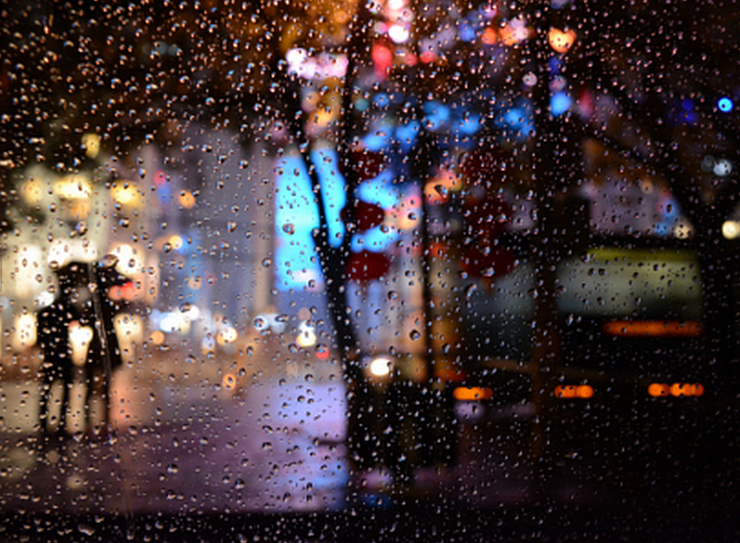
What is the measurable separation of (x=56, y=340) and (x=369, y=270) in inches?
31.7

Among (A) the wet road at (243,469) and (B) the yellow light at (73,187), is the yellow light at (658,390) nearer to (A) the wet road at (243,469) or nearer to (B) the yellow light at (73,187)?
(A) the wet road at (243,469)

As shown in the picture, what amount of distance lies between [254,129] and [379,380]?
732 millimetres

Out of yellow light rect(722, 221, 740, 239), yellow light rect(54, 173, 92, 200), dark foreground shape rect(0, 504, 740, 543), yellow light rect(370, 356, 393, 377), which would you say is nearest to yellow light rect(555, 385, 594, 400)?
dark foreground shape rect(0, 504, 740, 543)

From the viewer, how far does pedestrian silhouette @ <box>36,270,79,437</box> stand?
132 cm

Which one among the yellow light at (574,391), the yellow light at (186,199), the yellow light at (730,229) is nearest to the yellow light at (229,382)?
the yellow light at (186,199)

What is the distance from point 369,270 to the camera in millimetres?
1415

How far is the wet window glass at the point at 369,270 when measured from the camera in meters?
1.32

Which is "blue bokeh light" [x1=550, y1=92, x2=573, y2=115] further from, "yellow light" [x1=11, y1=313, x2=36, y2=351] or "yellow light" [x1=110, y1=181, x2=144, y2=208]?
"yellow light" [x1=11, y1=313, x2=36, y2=351]

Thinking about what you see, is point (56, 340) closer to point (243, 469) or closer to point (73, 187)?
point (73, 187)

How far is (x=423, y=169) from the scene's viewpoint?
1.39 m

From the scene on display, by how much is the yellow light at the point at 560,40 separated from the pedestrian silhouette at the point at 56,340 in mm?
1398

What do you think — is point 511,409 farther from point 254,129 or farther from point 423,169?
point 254,129

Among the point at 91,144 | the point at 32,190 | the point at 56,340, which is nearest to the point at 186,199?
the point at 91,144

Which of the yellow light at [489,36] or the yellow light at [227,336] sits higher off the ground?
the yellow light at [489,36]
